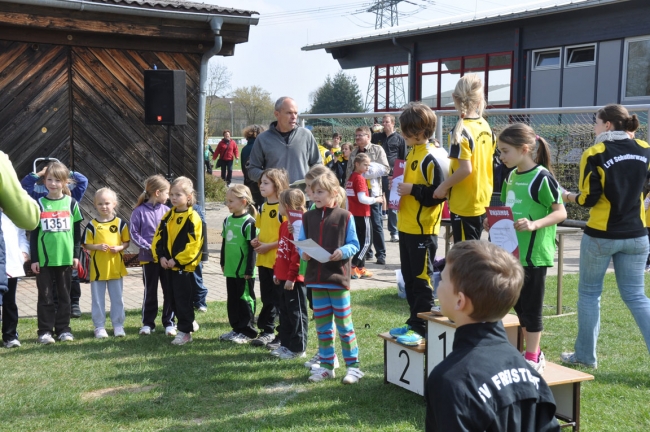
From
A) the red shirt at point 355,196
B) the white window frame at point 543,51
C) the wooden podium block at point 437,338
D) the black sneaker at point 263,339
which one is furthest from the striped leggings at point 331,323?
the white window frame at point 543,51

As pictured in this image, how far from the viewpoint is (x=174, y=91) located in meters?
10.0

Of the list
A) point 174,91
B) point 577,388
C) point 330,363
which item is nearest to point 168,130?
point 174,91

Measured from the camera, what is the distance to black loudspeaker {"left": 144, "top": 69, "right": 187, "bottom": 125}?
10.1 metres

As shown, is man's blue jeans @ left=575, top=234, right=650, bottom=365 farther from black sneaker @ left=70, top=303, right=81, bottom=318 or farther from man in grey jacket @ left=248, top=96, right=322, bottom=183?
black sneaker @ left=70, top=303, right=81, bottom=318

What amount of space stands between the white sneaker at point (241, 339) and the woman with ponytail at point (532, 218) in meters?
2.68

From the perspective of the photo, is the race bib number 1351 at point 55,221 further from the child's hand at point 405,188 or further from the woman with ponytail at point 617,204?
the woman with ponytail at point 617,204

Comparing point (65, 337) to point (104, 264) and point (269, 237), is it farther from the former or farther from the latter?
point (269, 237)

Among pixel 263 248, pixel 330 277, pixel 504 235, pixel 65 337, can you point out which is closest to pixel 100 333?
Answer: pixel 65 337

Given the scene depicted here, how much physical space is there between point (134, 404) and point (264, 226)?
2031 mm

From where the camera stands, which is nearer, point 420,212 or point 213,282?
point 420,212

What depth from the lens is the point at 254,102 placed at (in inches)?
3123

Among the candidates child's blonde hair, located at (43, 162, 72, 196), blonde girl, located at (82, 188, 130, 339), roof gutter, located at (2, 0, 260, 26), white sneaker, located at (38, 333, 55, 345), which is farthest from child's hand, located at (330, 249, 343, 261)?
roof gutter, located at (2, 0, 260, 26)

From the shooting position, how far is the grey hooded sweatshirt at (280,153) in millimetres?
7133

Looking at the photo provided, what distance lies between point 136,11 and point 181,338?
A: 18.4 ft
